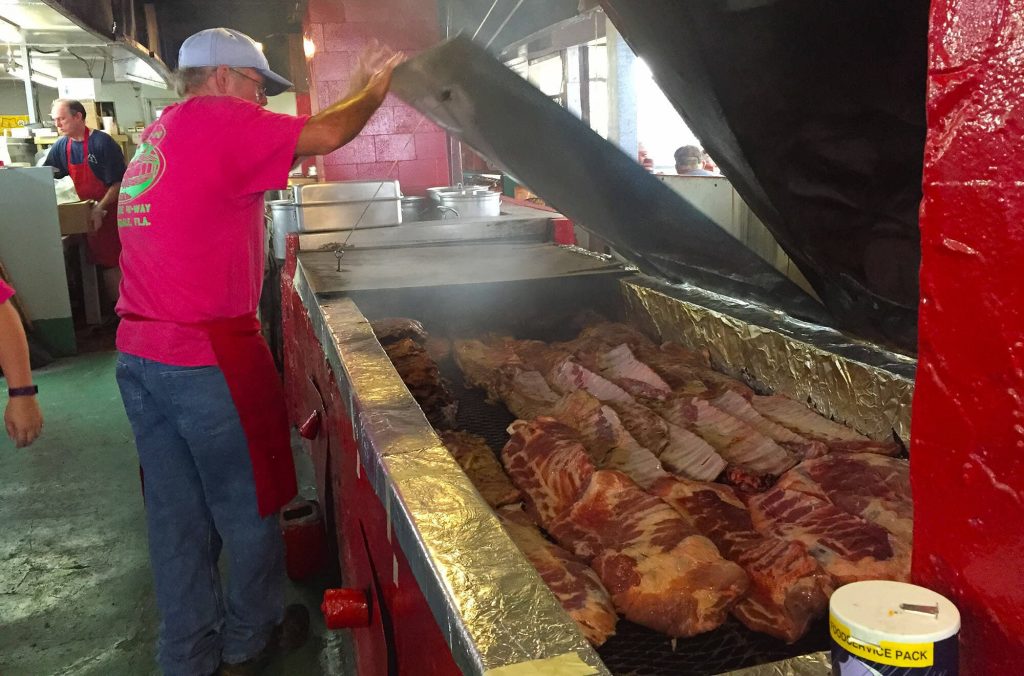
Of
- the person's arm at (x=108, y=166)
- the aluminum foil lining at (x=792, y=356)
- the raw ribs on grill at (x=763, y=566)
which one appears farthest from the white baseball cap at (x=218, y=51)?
the person's arm at (x=108, y=166)

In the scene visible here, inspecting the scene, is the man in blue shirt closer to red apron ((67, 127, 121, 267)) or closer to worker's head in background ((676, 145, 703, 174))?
red apron ((67, 127, 121, 267))

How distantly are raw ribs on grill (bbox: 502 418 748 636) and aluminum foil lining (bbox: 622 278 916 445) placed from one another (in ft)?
3.07

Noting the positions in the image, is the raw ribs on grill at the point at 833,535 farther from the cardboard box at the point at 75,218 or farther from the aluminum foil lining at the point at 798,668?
the cardboard box at the point at 75,218

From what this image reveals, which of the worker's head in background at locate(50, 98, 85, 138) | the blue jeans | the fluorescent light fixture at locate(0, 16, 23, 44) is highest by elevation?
the fluorescent light fixture at locate(0, 16, 23, 44)

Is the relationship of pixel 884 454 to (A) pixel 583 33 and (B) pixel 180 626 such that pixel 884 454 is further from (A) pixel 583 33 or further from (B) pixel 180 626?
(A) pixel 583 33

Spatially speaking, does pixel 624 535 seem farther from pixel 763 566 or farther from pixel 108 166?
pixel 108 166

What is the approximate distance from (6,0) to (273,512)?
7.63 metres

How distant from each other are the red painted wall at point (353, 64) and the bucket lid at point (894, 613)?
7189 millimetres

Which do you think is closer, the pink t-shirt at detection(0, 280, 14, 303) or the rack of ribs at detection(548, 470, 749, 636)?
the rack of ribs at detection(548, 470, 749, 636)

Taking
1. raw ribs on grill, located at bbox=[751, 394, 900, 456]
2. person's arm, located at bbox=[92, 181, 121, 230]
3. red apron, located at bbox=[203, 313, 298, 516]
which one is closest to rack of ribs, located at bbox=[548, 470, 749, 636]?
raw ribs on grill, located at bbox=[751, 394, 900, 456]

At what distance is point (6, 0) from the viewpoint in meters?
7.95

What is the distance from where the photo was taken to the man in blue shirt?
9.27m

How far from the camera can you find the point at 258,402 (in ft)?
10.3

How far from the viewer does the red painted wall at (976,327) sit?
880 millimetres
